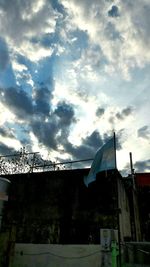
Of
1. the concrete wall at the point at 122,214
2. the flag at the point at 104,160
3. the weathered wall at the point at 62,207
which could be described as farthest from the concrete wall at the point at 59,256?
the flag at the point at 104,160

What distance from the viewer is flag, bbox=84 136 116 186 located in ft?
35.7

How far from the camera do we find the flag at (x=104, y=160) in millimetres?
10867

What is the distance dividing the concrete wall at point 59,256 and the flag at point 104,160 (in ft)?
9.84

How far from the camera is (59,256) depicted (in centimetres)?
1026

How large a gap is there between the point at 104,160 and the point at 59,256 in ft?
16.1

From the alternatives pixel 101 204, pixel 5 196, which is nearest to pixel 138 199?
pixel 101 204

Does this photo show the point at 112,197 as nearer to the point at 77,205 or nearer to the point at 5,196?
the point at 77,205

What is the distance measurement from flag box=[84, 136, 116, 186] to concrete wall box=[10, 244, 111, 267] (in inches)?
118

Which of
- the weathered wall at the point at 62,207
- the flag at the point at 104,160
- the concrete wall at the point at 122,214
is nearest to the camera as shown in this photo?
the flag at the point at 104,160

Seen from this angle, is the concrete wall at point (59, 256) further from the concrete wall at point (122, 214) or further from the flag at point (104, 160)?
the flag at point (104, 160)

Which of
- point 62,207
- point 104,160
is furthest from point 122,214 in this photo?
point 104,160

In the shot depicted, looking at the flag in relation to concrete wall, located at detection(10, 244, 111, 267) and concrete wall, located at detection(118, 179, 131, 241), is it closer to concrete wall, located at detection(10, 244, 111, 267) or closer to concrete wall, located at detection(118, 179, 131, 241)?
concrete wall, located at detection(118, 179, 131, 241)

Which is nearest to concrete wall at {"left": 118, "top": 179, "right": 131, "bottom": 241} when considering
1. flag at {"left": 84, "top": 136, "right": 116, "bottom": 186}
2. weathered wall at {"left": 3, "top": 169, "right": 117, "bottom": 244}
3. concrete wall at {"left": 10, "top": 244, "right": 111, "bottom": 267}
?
weathered wall at {"left": 3, "top": 169, "right": 117, "bottom": 244}

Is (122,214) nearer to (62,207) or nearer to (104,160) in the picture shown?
(62,207)
